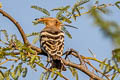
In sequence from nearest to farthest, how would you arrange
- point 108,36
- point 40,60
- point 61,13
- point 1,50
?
point 108,36 < point 1,50 < point 40,60 < point 61,13

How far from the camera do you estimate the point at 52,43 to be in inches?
159

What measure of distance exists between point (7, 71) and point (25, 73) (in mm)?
221

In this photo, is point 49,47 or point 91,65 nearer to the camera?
point 91,65

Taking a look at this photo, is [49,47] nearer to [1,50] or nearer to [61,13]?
[61,13]

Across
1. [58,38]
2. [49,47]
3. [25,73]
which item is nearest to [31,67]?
[25,73]

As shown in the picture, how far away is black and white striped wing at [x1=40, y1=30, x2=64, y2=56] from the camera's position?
12.6ft

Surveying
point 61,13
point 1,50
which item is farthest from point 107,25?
point 61,13

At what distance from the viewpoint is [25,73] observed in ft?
8.20

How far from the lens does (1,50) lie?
2.37 metres

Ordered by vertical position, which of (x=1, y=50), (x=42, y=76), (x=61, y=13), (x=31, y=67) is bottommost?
(x=42, y=76)

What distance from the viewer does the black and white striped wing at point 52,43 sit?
385 centimetres

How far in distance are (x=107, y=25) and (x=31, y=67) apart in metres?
2.14

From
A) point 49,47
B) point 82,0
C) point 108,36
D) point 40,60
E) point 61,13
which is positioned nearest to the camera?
point 108,36

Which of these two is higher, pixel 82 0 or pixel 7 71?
pixel 82 0
